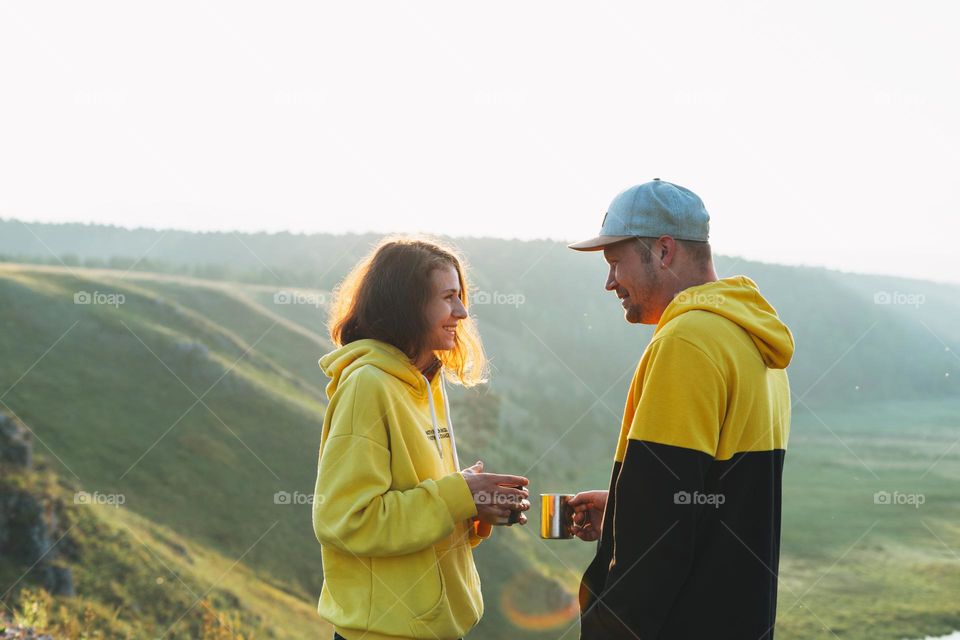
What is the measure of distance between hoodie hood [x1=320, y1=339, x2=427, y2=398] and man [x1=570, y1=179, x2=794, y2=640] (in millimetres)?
970

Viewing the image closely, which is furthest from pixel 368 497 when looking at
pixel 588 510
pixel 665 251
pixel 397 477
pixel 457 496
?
pixel 665 251

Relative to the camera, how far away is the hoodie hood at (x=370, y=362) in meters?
3.44

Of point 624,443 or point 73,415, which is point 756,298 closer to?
point 624,443

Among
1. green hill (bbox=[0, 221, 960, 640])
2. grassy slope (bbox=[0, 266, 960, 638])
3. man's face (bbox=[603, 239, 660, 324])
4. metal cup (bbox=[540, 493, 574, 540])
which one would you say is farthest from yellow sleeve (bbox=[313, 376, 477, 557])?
grassy slope (bbox=[0, 266, 960, 638])

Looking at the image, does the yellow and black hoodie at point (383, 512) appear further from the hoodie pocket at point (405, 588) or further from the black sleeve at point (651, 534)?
the black sleeve at point (651, 534)

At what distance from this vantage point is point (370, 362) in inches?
135

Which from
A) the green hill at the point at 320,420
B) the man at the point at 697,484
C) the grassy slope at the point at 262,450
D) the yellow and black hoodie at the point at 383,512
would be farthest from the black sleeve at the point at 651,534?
the grassy slope at the point at 262,450

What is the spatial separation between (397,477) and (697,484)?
123 cm

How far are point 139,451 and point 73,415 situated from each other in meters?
1.79

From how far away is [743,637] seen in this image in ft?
9.57

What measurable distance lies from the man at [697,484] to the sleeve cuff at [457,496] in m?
0.57

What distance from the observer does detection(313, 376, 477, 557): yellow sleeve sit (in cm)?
321

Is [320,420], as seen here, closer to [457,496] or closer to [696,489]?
[457,496]

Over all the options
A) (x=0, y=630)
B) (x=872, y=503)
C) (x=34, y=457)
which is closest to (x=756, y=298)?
(x=0, y=630)
